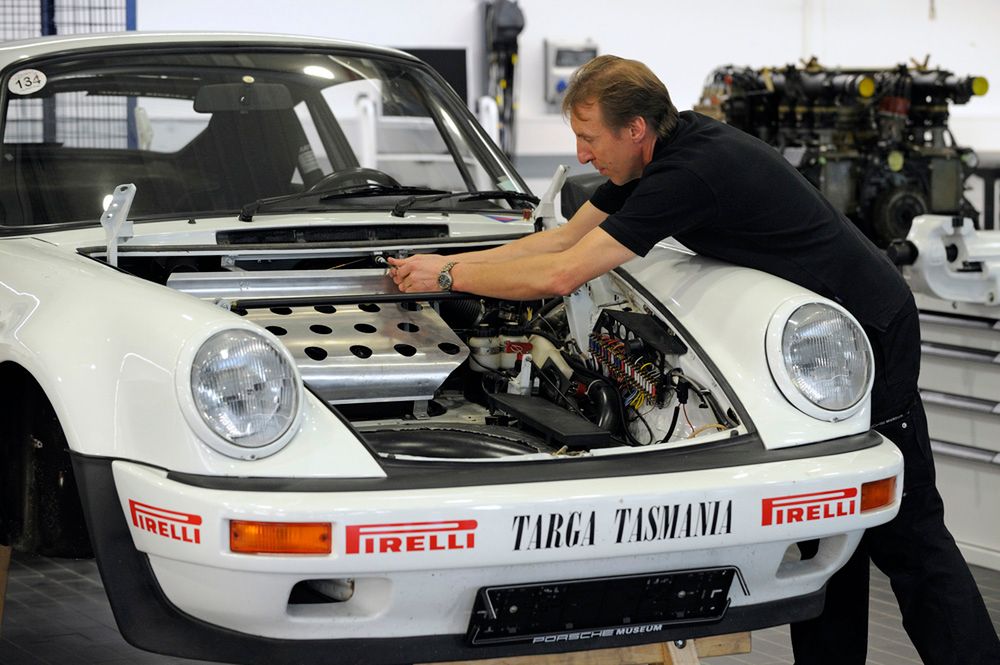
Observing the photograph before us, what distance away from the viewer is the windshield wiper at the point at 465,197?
3312 millimetres

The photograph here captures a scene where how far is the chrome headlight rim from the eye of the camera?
82.4 inches

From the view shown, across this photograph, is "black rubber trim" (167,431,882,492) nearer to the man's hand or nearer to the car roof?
the man's hand

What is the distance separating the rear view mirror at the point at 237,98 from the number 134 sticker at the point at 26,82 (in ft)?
1.35

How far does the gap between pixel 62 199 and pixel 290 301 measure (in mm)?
913

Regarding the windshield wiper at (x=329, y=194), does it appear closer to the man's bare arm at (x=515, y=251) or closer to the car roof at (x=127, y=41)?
the man's bare arm at (x=515, y=251)

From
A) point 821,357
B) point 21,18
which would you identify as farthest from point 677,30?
point 821,357

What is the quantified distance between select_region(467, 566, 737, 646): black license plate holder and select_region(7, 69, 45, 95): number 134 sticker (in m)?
1.92

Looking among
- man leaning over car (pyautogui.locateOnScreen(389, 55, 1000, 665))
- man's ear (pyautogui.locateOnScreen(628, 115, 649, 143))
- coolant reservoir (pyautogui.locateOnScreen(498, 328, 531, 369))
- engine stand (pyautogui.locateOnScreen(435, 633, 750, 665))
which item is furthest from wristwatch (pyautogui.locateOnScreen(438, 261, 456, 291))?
engine stand (pyautogui.locateOnScreen(435, 633, 750, 665))

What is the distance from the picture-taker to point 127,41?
345 cm

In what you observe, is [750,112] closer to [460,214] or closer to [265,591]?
[460,214]

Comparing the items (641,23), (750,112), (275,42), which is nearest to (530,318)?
(275,42)

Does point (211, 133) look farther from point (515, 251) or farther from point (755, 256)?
point (755, 256)

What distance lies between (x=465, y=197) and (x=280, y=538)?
159 centimetres

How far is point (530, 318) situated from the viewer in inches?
127
